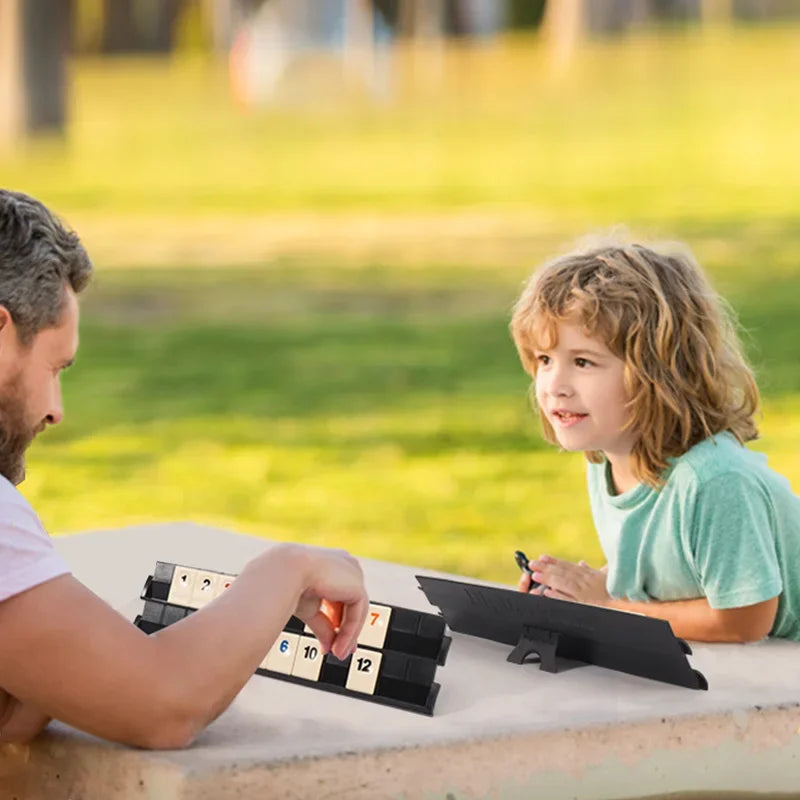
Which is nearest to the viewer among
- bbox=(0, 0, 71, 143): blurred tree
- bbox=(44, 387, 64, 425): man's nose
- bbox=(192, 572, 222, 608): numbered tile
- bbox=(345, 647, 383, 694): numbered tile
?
bbox=(44, 387, 64, 425): man's nose

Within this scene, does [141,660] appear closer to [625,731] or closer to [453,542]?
[625,731]

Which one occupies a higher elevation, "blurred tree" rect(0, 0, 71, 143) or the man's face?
the man's face

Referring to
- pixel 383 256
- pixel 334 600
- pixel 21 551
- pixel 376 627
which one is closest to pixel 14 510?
pixel 21 551

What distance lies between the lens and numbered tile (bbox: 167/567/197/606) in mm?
3850

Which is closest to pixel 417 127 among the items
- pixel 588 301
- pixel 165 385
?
pixel 165 385

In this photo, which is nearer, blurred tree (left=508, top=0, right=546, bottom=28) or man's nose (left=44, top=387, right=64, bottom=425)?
man's nose (left=44, top=387, right=64, bottom=425)

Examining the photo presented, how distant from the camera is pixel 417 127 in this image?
102 ft

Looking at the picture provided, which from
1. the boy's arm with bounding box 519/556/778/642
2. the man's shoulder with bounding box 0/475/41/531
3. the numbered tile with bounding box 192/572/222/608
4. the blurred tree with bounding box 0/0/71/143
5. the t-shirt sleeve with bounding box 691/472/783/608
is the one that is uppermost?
the man's shoulder with bounding box 0/475/41/531

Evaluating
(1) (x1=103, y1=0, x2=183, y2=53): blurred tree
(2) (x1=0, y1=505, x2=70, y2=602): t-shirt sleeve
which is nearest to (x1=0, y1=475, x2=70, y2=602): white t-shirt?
(2) (x1=0, y1=505, x2=70, y2=602): t-shirt sleeve

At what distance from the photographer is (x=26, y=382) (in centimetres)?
305

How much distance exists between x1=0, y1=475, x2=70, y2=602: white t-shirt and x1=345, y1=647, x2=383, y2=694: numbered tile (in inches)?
32.7

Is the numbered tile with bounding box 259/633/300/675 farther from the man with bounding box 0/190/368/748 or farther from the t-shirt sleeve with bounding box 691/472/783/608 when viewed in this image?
the t-shirt sleeve with bounding box 691/472/783/608

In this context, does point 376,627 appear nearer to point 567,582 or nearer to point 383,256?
point 567,582

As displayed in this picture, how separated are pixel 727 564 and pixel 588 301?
633 mm
